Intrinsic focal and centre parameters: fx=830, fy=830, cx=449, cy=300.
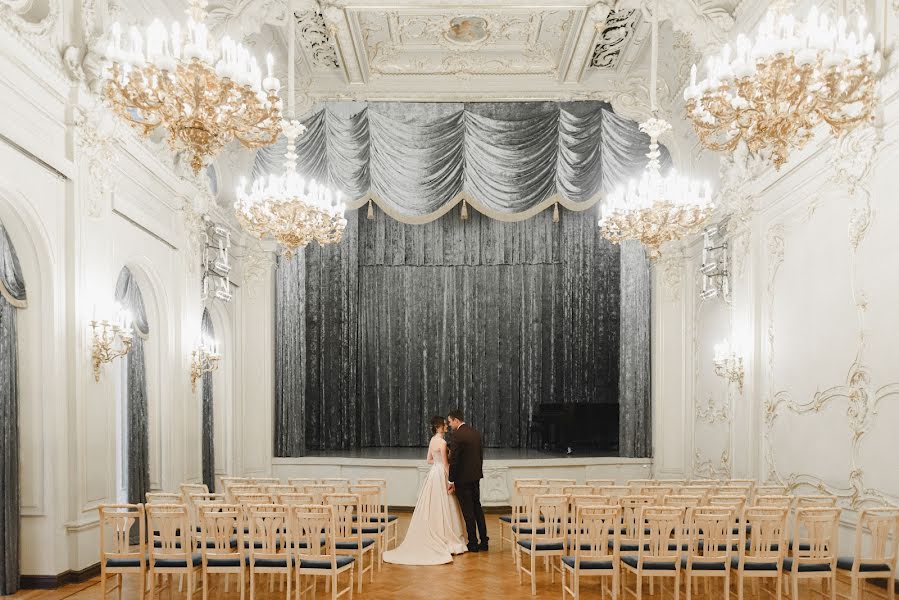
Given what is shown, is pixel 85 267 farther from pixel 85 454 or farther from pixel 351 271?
pixel 351 271

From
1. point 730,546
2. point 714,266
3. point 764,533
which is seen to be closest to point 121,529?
point 730,546

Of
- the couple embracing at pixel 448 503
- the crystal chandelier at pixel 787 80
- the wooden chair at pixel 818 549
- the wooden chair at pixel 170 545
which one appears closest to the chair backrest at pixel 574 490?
the couple embracing at pixel 448 503

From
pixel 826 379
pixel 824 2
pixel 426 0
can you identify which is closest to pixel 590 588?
pixel 826 379

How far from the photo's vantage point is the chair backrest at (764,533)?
6.48 m

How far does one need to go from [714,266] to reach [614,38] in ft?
12.5

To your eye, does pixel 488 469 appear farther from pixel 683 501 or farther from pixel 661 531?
pixel 661 531

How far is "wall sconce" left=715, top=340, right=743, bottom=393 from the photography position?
11.0 meters

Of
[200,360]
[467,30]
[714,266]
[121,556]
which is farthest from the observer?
[467,30]

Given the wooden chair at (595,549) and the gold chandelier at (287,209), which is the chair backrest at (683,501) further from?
the gold chandelier at (287,209)

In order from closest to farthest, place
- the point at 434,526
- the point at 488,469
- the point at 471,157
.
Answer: the point at 434,526
the point at 471,157
the point at 488,469

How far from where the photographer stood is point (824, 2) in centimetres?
874

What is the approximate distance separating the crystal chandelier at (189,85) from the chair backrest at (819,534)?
16.6ft

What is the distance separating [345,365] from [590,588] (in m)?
10.4

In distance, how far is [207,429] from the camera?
12648 millimetres
